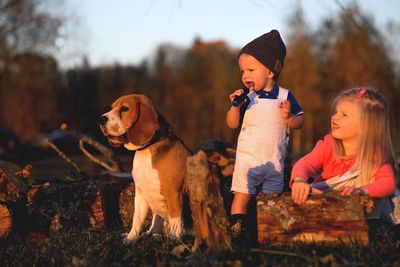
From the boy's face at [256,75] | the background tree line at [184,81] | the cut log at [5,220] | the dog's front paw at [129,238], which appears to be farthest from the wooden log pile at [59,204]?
the background tree line at [184,81]

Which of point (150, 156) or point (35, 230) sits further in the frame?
point (35, 230)

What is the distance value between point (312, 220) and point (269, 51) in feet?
5.53

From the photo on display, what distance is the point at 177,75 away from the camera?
44062 mm

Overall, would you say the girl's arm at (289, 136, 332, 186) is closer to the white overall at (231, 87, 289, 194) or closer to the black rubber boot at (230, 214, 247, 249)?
the white overall at (231, 87, 289, 194)

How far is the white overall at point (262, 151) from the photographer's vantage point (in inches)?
186

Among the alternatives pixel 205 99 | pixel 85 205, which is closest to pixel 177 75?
pixel 205 99

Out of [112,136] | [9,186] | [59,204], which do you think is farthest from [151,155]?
[59,204]

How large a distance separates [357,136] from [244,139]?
100cm

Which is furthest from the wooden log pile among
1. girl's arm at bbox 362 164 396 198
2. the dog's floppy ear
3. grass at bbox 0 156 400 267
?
girl's arm at bbox 362 164 396 198

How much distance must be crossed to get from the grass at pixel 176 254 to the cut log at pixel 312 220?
11 cm

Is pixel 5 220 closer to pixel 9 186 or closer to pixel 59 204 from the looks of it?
pixel 9 186

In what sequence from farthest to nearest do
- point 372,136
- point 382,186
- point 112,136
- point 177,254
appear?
point 112,136
point 372,136
point 382,186
point 177,254

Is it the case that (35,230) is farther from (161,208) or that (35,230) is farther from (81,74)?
(81,74)

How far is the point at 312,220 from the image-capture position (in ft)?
13.0
